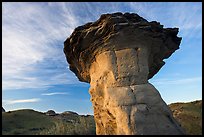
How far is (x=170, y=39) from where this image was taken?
12.2 m

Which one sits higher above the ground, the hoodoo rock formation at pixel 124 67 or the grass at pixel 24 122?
the grass at pixel 24 122

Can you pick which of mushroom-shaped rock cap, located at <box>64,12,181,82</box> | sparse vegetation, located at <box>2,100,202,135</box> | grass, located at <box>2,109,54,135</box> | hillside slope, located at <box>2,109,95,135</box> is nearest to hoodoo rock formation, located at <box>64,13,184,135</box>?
mushroom-shaped rock cap, located at <box>64,12,181,82</box>

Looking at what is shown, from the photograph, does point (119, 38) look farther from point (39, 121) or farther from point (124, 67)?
point (39, 121)

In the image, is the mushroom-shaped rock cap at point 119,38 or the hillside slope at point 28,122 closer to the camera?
the mushroom-shaped rock cap at point 119,38

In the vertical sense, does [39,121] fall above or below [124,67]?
above

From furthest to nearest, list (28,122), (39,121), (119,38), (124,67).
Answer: (39,121), (28,122), (119,38), (124,67)

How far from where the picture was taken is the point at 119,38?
10.7 m

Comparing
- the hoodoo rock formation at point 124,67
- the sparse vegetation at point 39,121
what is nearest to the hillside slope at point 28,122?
the sparse vegetation at point 39,121

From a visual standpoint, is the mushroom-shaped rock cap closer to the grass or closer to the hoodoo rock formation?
the hoodoo rock formation

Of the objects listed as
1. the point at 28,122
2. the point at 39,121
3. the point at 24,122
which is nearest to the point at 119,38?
the point at 24,122

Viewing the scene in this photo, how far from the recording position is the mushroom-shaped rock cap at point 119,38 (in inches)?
422

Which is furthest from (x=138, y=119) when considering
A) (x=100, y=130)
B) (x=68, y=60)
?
(x=68, y=60)

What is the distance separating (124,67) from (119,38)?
3.80 feet

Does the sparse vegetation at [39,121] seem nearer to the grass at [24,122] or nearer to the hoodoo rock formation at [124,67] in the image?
the grass at [24,122]
